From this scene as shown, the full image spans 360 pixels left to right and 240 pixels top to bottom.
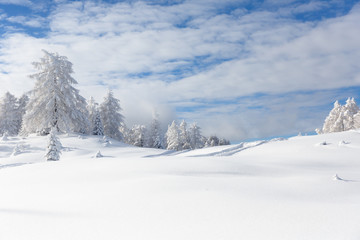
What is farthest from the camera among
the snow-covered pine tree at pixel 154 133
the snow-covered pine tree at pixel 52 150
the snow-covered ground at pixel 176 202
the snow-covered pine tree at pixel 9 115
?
the snow-covered pine tree at pixel 154 133

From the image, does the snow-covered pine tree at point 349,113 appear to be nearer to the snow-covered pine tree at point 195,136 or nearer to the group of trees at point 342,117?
the group of trees at point 342,117

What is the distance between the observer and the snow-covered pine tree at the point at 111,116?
136 ft

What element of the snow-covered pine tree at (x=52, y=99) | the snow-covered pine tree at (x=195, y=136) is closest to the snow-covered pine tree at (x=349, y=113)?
the snow-covered pine tree at (x=195, y=136)

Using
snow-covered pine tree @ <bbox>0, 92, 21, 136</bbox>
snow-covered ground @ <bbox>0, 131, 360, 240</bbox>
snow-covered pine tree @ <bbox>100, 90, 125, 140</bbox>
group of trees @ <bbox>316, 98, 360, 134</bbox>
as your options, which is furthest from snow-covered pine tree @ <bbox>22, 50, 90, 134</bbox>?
group of trees @ <bbox>316, 98, 360, 134</bbox>

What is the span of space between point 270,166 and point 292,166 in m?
0.93

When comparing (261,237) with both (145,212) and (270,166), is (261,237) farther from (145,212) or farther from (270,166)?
(270,166)

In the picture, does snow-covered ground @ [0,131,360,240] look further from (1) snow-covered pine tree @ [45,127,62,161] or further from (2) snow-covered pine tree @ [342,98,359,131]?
(2) snow-covered pine tree @ [342,98,359,131]

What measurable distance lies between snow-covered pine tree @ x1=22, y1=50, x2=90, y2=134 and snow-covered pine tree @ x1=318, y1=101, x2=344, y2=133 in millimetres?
43308

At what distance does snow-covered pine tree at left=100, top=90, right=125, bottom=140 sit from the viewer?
41438mm

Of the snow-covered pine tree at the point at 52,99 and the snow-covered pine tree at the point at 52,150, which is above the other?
the snow-covered pine tree at the point at 52,99

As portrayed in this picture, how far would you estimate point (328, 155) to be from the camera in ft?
33.7

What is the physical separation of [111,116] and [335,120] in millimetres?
41493

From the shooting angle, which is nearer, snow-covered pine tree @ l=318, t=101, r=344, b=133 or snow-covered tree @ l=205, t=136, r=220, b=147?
snow-covered pine tree @ l=318, t=101, r=344, b=133

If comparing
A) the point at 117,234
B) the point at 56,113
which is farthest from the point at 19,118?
the point at 117,234
